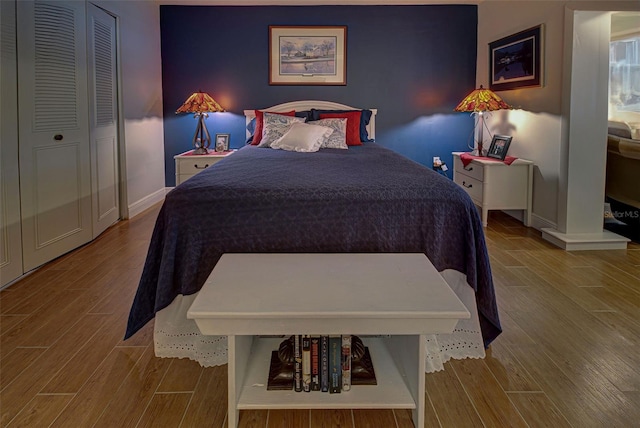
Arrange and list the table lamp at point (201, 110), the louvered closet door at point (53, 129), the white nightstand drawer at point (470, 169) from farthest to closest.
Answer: the table lamp at point (201, 110) < the white nightstand drawer at point (470, 169) < the louvered closet door at point (53, 129)

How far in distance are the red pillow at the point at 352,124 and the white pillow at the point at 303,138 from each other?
14.0 inches

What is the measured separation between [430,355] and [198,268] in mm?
1021

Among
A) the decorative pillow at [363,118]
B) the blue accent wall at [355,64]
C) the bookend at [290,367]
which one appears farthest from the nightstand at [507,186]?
the bookend at [290,367]

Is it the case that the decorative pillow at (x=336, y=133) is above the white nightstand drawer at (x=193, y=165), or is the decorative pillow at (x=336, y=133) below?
above

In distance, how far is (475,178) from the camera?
501 centimetres

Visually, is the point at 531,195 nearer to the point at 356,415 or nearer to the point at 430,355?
the point at 430,355

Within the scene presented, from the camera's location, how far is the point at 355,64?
5855mm

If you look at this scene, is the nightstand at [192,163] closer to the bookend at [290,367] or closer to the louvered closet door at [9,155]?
the louvered closet door at [9,155]

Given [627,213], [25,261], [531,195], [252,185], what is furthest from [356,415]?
[627,213]

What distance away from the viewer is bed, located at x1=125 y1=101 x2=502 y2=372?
7.34ft

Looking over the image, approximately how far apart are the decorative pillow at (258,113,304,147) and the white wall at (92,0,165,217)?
4.05 feet

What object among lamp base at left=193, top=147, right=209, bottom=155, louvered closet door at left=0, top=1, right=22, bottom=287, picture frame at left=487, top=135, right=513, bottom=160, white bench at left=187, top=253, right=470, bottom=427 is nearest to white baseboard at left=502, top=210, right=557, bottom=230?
picture frame at left=487, top=135, right=513, bottom=160

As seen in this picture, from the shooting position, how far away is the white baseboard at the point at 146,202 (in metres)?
5.12

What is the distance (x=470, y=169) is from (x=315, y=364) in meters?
3.75
